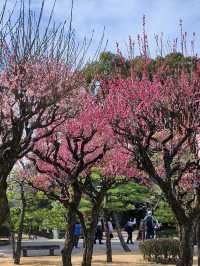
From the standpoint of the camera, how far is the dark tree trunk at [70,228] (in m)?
17.0

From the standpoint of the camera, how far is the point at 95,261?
23781 mm

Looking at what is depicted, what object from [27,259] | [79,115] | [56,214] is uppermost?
[79,115]

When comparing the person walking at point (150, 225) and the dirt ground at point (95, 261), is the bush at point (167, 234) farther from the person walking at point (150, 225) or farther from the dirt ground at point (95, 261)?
the dirt ground at point (95, 261)

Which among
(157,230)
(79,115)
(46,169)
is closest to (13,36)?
(79,115)

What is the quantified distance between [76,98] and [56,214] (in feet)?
49.8

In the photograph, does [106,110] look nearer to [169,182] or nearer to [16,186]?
[169,182]

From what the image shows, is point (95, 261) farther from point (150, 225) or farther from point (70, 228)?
point (150, 225)

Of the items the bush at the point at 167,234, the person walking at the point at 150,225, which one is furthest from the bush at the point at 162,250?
the bush at the point at 167,234

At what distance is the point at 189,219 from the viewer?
14.2m

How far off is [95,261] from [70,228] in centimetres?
683

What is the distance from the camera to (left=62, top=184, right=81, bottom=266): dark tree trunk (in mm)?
17000

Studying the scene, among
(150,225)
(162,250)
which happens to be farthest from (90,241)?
(150,225)

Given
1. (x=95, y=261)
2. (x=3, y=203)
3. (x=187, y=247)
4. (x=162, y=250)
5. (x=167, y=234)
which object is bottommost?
(x=95, y=261)

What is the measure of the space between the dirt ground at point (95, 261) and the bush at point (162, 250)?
46cm
